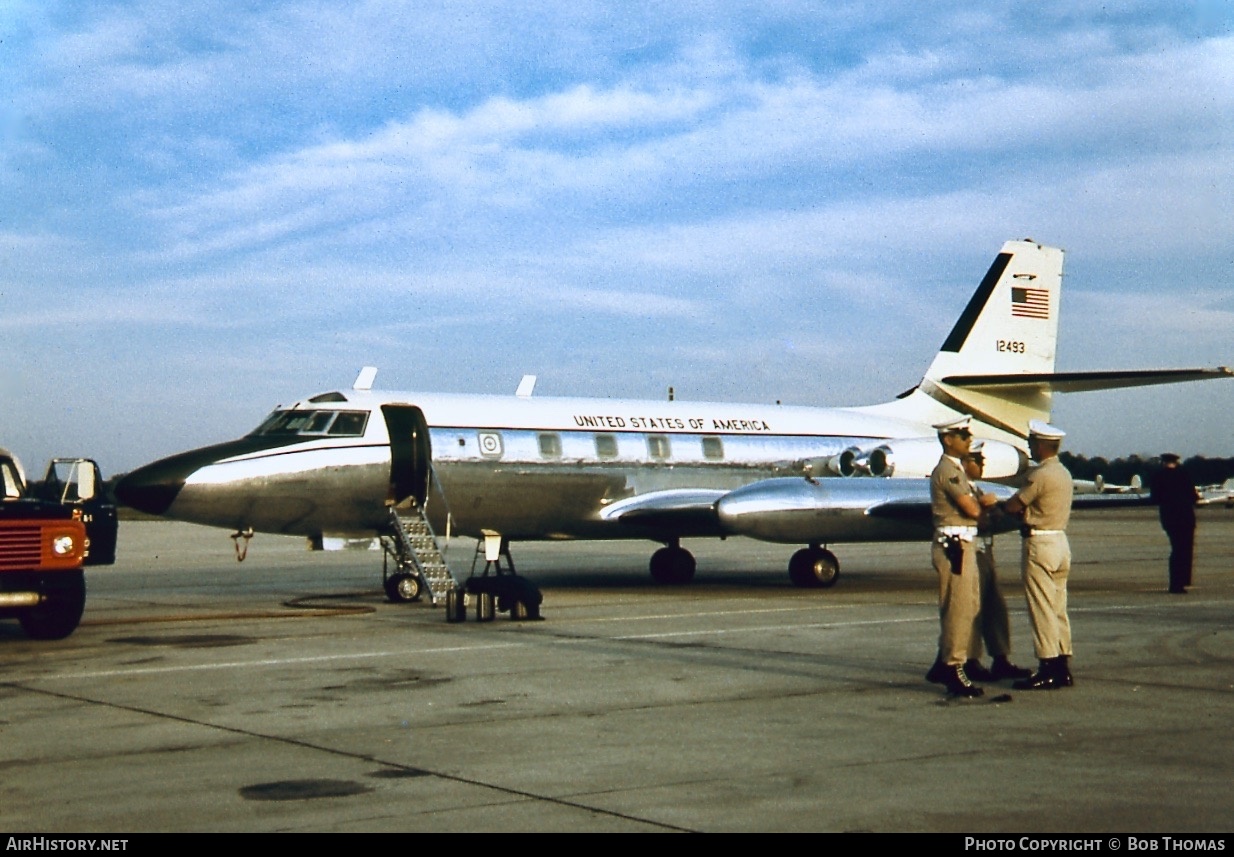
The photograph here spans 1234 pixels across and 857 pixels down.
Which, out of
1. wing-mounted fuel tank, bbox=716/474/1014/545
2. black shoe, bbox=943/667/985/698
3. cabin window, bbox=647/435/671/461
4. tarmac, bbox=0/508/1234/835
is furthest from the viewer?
cabin window, bbox=647/435/671/461

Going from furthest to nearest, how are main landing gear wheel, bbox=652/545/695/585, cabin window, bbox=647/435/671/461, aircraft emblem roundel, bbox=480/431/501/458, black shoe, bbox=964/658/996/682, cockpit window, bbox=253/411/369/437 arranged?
main landing gear wheel, bbox=652/545/695/585 < cabin window, bbox=647/435/671/461 < aircraft emblem roundel, bbox=480/431/501/458 < cockpit window, bbox=253/411/369/437 < black shoe, bbox=964/658/996/682

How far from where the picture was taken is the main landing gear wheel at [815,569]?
72.7 feet

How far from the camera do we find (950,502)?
33.1ft

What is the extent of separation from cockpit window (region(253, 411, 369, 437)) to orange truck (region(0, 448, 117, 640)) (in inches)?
189

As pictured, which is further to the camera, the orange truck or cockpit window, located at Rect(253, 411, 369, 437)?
cockpit window, located at Rect(253, 411, 369, 437)

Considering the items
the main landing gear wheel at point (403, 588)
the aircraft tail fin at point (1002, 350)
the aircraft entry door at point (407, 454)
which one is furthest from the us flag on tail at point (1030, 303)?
the main landing gear wheel at point (403, 588)

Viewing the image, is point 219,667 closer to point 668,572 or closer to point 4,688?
point 4,688

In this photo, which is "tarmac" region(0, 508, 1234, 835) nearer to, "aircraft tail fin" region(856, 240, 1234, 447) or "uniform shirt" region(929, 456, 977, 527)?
"uniform shirt" region(929, 456, 977, 527)

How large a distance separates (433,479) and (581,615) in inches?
170

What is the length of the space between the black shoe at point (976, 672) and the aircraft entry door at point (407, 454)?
36.6 feet

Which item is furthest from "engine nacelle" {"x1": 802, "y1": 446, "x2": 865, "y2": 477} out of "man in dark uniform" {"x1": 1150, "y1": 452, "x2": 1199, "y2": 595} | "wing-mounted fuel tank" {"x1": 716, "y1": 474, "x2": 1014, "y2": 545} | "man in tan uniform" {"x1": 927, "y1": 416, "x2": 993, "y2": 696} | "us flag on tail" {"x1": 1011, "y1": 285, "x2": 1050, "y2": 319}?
"man in tan uniform" {"x1": 927, "y1": 416, "x2": 993, "y2": 696}

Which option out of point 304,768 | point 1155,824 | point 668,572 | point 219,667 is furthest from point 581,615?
point 1155,824

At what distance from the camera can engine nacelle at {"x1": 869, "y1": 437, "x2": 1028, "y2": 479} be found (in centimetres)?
2361

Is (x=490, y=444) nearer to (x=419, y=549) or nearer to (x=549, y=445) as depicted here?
(x=549, y=445)
